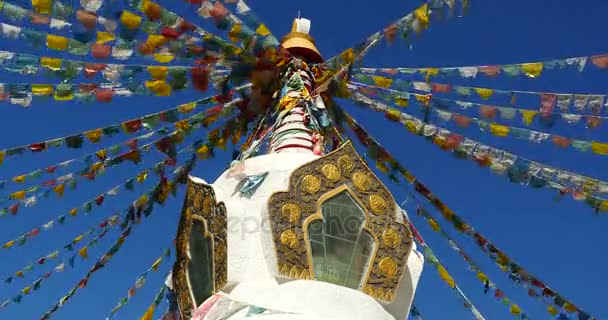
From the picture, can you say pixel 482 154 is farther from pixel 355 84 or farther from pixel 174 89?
pixel 174 89

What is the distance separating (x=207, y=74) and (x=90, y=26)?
1.42m

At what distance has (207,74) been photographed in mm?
6977

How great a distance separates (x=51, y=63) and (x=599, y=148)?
5220mm

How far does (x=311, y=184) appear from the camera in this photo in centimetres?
608

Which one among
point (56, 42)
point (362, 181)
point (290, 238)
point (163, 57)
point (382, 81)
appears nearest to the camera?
point (290, 238)

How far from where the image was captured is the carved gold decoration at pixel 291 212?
586cm

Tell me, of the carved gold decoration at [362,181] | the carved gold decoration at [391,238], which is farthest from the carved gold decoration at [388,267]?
the carved gold decoration at [362,181]

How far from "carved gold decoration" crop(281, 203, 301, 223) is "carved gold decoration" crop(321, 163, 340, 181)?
45cm

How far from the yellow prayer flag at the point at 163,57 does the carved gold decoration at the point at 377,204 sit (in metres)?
2.41

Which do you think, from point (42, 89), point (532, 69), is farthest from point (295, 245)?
point (532, 69)

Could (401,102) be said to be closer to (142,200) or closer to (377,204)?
(377,204)

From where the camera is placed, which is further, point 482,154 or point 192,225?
point 482,154

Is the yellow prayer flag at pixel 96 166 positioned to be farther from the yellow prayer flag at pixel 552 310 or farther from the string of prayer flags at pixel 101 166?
the yellow prayer flag at pixel 552 310

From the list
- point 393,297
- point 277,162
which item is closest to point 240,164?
point 277,162
